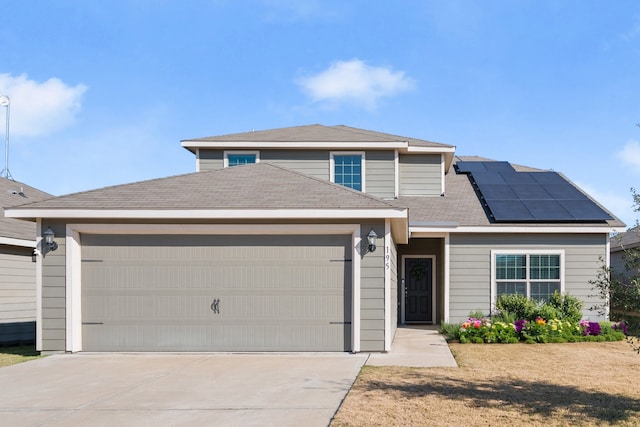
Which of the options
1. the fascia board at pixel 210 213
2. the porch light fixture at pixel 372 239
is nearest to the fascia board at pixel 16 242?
the fascia board at pixel 210 213

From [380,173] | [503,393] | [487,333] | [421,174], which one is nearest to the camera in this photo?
[503,393]

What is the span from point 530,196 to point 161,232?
10.6 meters

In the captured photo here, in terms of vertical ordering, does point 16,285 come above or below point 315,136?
below

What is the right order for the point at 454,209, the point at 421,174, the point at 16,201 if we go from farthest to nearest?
1. the point at 421,174
2. the point at 16,201
3. the point at 454,209

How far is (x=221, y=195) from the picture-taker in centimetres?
1031

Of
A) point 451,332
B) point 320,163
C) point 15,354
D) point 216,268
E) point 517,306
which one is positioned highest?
point 320,163

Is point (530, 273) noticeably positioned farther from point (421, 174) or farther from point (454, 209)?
point (421, 174)

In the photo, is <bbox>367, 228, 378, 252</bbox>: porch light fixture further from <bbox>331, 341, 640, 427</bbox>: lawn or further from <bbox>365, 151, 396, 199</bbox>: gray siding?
<bbox>365, 151, 396, 199</bbox>: gray siding

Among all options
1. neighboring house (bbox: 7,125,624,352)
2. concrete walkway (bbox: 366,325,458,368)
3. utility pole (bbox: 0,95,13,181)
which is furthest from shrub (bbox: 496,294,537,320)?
utility pole (bbox: 0,95,13,181)

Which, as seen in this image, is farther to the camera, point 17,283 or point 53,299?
point 17,283

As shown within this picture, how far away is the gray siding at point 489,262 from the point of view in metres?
14.3

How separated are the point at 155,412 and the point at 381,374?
131 inches

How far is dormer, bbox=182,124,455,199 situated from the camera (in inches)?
621

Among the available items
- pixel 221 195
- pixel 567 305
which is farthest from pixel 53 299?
pixel 567 305
